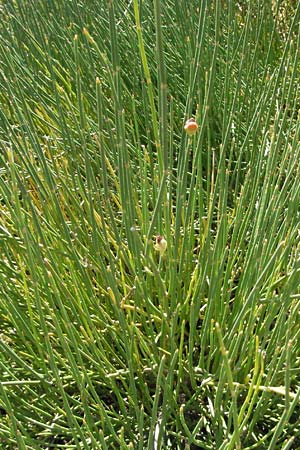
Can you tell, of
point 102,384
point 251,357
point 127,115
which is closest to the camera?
point 251,357

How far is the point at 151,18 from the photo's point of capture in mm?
1894

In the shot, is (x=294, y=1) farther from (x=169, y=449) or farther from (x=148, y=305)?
(x=169, y=449)

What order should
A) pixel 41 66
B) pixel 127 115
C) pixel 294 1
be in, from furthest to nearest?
1. pixel 294 1
2. pixel 41 66
3. pixel 127 115

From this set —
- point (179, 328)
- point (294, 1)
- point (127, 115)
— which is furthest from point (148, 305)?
point (294, 1)

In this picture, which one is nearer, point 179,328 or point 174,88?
point 179,328

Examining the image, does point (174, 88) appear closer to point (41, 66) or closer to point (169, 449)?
point (41, 66)

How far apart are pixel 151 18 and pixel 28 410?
1.36 m

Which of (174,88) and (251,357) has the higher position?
(174,88)

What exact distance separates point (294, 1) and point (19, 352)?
208cm

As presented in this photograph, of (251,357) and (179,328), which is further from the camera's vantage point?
(179,328)

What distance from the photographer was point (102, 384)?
3.59 feet

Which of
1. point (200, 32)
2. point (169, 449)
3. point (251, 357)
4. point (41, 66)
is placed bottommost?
point (169, 449)

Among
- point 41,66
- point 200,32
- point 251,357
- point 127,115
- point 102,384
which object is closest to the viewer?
point 200,32

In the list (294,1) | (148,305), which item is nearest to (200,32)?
(148,305)
